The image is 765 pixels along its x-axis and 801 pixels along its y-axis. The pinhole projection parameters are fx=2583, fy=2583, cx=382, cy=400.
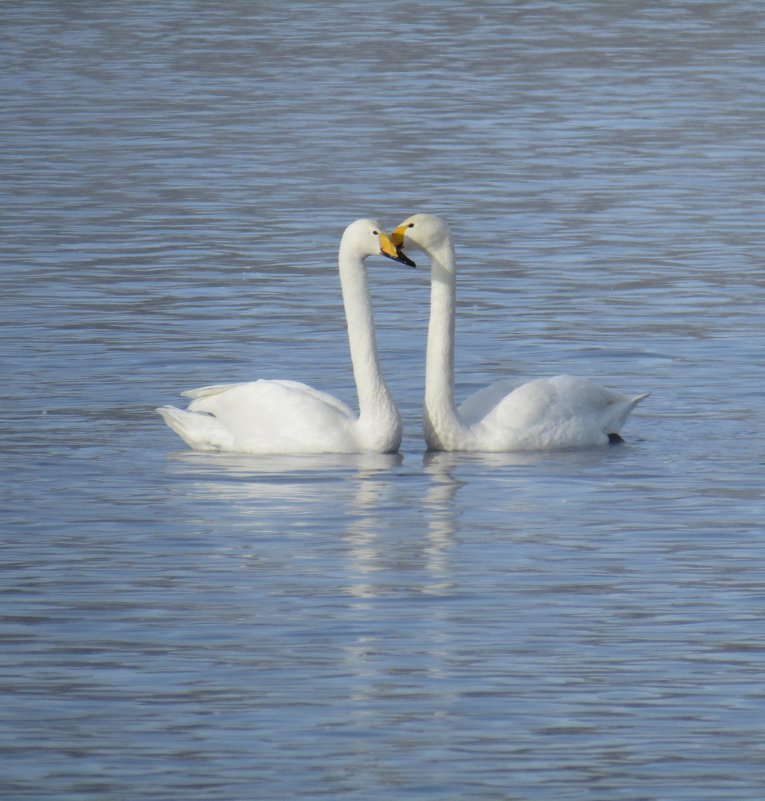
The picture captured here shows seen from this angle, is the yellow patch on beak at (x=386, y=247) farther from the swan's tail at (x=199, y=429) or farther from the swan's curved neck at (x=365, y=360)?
the swan's tail at (x=199, y=429)

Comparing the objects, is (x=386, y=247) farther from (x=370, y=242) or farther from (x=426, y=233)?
(x=426, y=233)

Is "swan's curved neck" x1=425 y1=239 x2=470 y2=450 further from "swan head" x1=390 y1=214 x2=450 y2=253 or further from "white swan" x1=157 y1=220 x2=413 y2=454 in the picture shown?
"white swan" x1=157 y1=220 x2=413 y2=454

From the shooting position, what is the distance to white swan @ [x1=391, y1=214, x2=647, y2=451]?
513 inches

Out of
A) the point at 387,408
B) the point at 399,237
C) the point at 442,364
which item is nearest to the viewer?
the point at 387,408

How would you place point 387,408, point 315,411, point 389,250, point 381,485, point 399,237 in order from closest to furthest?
1. point 381,485
2. point 315,411
3. point 387,408
4. point 389,250
5. point 399,237

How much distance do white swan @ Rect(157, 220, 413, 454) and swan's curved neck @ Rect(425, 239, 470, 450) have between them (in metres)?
0.20

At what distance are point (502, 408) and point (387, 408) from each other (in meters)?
0.58

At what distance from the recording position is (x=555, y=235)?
21.4 m

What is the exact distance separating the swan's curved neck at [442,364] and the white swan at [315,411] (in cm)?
20

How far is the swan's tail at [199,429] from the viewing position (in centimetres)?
1319

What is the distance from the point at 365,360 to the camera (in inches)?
522


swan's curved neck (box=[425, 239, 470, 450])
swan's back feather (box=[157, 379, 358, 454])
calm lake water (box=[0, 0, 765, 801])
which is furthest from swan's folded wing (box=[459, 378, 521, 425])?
swan's back feather (box=[157, 379, 358, 454])

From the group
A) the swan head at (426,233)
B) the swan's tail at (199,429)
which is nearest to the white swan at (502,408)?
the swan head at (426,233)

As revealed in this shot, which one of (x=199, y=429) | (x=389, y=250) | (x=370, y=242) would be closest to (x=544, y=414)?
(x=389, y=250)
